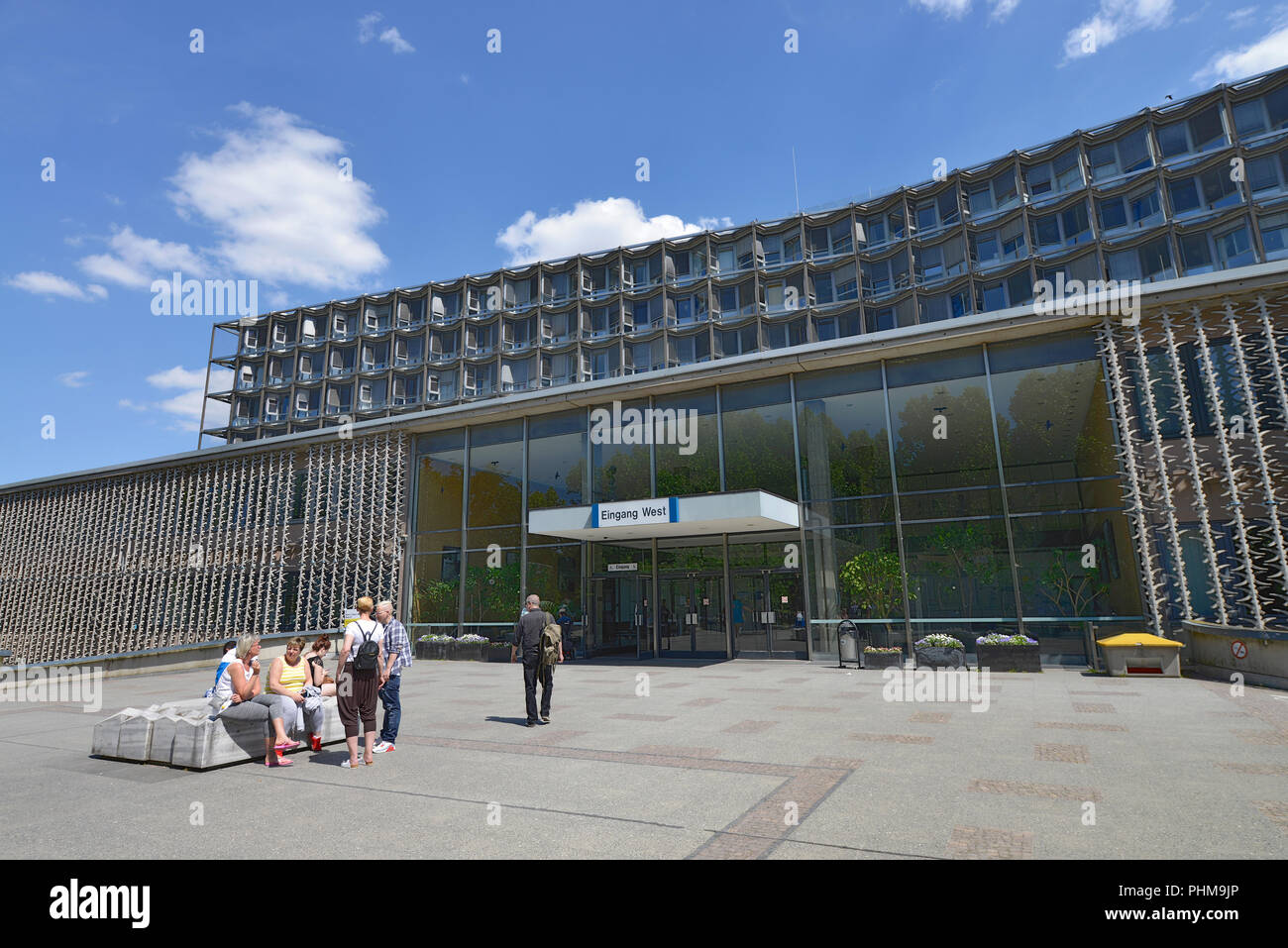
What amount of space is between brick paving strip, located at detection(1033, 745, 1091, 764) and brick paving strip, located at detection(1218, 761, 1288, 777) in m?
1.13

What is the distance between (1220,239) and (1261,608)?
127 ft

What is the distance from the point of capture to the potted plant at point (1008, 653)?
1563cm

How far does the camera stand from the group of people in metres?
7.60

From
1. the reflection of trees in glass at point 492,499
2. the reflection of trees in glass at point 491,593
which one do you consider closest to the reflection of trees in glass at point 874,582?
the reflection of trees in glass at point 491,593

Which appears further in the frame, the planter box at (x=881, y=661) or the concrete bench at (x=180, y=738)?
the planter box at (x=881, y=661)

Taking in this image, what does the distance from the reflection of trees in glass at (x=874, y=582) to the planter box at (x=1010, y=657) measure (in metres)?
2.12

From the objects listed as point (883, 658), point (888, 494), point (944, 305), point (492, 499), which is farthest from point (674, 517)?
point (944, 305)

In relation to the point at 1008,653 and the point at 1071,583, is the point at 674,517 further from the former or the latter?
the point at 1071,583

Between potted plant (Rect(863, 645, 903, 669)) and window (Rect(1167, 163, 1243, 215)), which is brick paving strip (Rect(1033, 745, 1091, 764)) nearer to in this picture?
potted plant (Rect(863, 645, 903, 669))

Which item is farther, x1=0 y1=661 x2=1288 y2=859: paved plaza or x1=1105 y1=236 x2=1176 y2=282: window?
x1=1105 y1=236 x2=1176 y2=282: window

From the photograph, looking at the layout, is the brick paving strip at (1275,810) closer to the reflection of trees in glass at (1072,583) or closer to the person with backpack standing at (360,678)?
the person with backpack standing at (360,678)

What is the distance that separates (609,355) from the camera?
5678 centimetres

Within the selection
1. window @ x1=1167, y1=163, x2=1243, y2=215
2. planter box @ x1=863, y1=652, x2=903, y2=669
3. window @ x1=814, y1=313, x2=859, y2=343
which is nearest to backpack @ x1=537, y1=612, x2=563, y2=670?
planter box @ x1=863, y1=652, x2=903, y2=669
